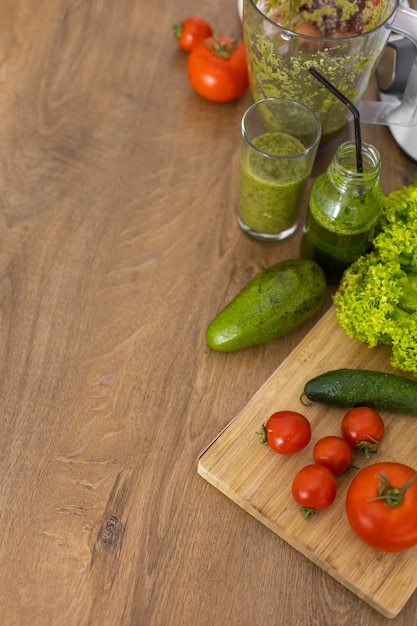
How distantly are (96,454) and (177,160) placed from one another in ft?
2.35

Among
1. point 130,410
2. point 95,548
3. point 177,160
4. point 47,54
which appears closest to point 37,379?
point 130,410

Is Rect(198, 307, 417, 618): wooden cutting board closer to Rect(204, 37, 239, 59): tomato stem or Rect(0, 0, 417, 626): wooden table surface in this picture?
Rect(0, 0, 417, 626): wooden table surface

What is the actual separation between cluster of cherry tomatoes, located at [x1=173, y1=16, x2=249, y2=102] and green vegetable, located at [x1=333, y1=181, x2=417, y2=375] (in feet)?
1.79

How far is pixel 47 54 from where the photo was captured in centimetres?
181

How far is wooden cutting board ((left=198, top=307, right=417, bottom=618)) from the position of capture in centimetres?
116

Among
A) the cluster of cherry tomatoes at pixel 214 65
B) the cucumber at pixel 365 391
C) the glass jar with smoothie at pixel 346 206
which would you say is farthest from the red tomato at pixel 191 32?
the cucumber at pixel 365 391

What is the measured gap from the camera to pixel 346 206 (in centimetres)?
134

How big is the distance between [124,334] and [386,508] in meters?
0.60

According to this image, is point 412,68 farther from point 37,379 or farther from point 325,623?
point 325,623

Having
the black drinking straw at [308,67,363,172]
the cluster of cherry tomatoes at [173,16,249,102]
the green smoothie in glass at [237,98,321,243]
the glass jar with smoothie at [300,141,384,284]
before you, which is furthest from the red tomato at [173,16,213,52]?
the glass jar with smoothie at [300,141,384,284]

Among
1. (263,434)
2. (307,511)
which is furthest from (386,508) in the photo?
(263,434)

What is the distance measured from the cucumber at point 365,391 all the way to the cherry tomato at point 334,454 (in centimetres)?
8

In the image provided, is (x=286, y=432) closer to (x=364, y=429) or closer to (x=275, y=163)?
(x=364, y=429)

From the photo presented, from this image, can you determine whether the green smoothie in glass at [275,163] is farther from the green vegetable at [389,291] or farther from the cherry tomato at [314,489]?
the cherry tomato at [314,489]
